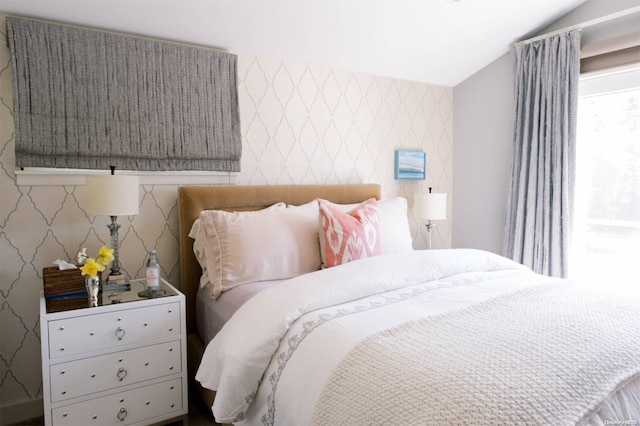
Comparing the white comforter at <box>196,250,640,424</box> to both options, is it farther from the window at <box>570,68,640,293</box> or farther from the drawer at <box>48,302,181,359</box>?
the window at <box>570,68,640,293</box>

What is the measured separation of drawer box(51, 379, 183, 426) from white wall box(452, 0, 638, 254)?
270 cm

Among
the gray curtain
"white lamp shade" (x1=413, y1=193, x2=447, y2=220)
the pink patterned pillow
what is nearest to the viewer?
the pink patterned pillow

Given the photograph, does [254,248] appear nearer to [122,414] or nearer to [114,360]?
[114,360]

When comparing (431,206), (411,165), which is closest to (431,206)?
(431,206)

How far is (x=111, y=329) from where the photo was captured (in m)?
1.85

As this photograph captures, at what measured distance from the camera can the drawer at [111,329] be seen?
1.75 m

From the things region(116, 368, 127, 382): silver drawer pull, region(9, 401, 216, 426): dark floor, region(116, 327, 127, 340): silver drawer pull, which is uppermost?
region(116, 327, 127, 340): silver drawer pull

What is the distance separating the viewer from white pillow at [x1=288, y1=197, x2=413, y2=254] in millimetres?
2611

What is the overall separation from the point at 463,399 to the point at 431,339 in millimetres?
313

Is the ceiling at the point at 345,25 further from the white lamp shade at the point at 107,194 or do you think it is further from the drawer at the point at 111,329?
the drawer at the point at 111,329

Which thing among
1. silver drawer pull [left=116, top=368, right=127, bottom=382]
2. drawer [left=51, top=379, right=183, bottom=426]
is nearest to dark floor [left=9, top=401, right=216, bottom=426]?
drawer [left=51, top=379, right=183, bottom=426]

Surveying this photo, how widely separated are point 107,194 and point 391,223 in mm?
1633

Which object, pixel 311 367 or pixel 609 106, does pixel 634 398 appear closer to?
pixel 311 367

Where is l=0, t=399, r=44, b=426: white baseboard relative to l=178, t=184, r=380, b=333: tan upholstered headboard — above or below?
below
